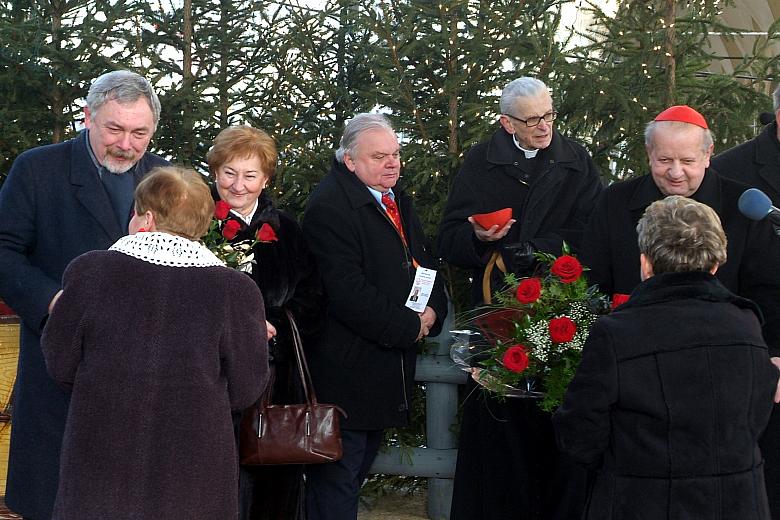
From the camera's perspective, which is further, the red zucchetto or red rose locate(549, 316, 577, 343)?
the red zucchetto

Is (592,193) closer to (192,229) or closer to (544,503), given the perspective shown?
(544,503)

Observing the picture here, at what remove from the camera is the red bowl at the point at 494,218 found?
197 inches

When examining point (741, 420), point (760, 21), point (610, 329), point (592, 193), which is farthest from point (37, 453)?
point (760, 21)

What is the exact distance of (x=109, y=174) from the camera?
4.21m

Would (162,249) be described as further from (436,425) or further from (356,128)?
(436,425)

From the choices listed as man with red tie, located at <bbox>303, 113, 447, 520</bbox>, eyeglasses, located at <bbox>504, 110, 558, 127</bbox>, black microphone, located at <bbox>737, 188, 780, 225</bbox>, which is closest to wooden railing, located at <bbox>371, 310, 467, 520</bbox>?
man with red tie, located at <bbox>303, 113, 447, 520</bbox>

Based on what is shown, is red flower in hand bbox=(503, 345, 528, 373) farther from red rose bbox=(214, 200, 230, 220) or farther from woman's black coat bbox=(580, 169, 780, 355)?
red rose bbox=(214, 200, 230, 220)

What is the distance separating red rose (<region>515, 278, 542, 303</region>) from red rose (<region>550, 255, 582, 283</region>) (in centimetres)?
9

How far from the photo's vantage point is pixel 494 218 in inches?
197

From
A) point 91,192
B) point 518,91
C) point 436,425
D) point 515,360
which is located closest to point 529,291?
point 515,360

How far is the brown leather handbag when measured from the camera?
428 centimetres

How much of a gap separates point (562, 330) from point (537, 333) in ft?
0.42

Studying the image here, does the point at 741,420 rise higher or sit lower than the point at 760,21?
lower

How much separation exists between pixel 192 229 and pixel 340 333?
1.62 metres
